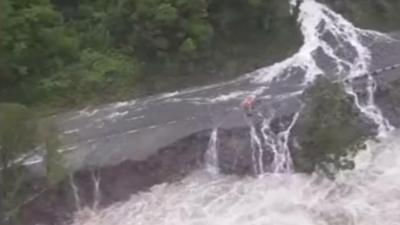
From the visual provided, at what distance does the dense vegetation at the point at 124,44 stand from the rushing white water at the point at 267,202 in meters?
4.63

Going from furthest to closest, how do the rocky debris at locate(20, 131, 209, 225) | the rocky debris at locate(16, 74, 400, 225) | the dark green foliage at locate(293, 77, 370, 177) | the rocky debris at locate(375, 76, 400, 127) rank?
the rocky debris at locate(375, 76, 400, 127)
the dark green foliage at locate(293, 77, 370, 177)
the rocky debris at locate(16, 74, 400, 225)
the rocky debris at locate(20, 131, 209, 225)

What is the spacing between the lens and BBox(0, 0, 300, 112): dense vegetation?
24891 mm

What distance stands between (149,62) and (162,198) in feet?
19.2

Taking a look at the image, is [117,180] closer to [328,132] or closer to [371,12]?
[328,132]

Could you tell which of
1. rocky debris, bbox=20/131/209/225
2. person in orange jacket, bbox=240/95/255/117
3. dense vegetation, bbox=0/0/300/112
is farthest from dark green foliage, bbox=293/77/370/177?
dense vegetation, bbox=0/0/300/112

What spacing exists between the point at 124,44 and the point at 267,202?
777cm

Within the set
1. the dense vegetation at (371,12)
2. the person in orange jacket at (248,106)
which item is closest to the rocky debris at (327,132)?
the person in orange jacket at (248,106)

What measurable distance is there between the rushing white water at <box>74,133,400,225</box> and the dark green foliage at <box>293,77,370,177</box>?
2.09ft

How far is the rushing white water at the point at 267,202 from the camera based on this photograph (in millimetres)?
21703

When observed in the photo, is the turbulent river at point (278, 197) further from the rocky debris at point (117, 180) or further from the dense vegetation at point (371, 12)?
the dense vegetation at point (371, 12)

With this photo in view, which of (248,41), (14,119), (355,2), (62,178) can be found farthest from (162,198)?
(355,2)

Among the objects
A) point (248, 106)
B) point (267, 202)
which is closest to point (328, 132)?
point (267, 202)

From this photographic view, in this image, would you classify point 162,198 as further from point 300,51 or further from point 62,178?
point 300,51

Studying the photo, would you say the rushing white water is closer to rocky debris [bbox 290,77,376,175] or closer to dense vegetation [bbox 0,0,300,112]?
rocky debris [bbox 290,77,376,175]
